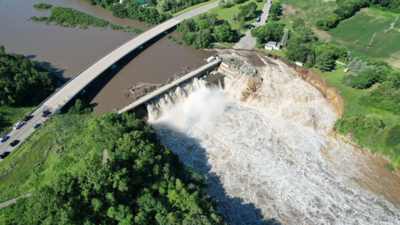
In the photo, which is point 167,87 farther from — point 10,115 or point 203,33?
point 10,115

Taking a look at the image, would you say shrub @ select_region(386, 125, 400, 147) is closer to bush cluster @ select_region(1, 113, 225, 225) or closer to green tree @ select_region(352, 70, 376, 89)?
green tree @ select_region(352, 70, 376, 89)

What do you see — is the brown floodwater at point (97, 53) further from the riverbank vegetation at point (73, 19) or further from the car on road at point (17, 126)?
the car on road at point (17, 126)

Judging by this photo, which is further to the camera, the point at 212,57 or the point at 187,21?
the point at 187,21

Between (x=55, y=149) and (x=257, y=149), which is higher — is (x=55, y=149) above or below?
above

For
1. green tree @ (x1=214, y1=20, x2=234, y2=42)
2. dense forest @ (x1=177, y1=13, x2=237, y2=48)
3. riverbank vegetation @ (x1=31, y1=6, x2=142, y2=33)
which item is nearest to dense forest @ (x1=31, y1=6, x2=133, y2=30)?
riverbank vegetation @ (x1=31, y1=6, x2=142, y2=33)

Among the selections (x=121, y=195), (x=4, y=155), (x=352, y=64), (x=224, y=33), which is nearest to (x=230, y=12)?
(x=224, y=33)

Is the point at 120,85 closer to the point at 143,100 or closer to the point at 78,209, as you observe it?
the point at 143,100

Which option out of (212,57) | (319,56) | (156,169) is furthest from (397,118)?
(156,169)
